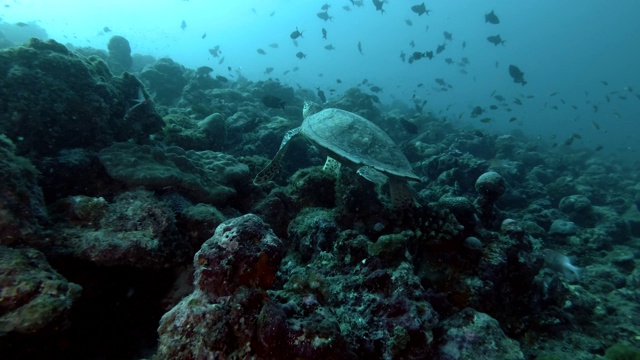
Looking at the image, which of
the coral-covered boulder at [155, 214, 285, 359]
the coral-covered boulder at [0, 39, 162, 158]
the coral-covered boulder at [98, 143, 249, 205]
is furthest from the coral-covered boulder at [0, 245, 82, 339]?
the coral-covered boulder at [0, 39, 162, 158]

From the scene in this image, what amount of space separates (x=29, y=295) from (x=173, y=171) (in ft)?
8.61

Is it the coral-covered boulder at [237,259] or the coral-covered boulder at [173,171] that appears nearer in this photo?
the coral-covered boulder at [237,259]

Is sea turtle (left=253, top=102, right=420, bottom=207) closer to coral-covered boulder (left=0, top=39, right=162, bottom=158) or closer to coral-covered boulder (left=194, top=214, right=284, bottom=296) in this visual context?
coral-covered boulder (left=0, top=39, right=162, bottom=158)

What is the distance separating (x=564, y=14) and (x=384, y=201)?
18187 cm

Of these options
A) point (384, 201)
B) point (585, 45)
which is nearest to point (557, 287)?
point (384, 201)

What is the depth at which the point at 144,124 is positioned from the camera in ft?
18.5

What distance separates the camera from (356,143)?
20.2 ft

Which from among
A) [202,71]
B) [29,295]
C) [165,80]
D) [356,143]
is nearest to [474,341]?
[29,295]

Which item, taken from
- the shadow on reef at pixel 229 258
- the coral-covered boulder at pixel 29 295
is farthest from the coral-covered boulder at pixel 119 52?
the coral-covered boulder at pixel 29 295

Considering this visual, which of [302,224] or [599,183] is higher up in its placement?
[302,224]

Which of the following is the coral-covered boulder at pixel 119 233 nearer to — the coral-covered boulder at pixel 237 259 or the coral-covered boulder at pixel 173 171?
the coral-covered boulder at pixel 173 171

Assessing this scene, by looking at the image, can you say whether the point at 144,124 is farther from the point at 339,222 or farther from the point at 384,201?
the point at 384,201

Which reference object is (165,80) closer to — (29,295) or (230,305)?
(29,295)

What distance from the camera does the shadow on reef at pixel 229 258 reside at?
2129mm
